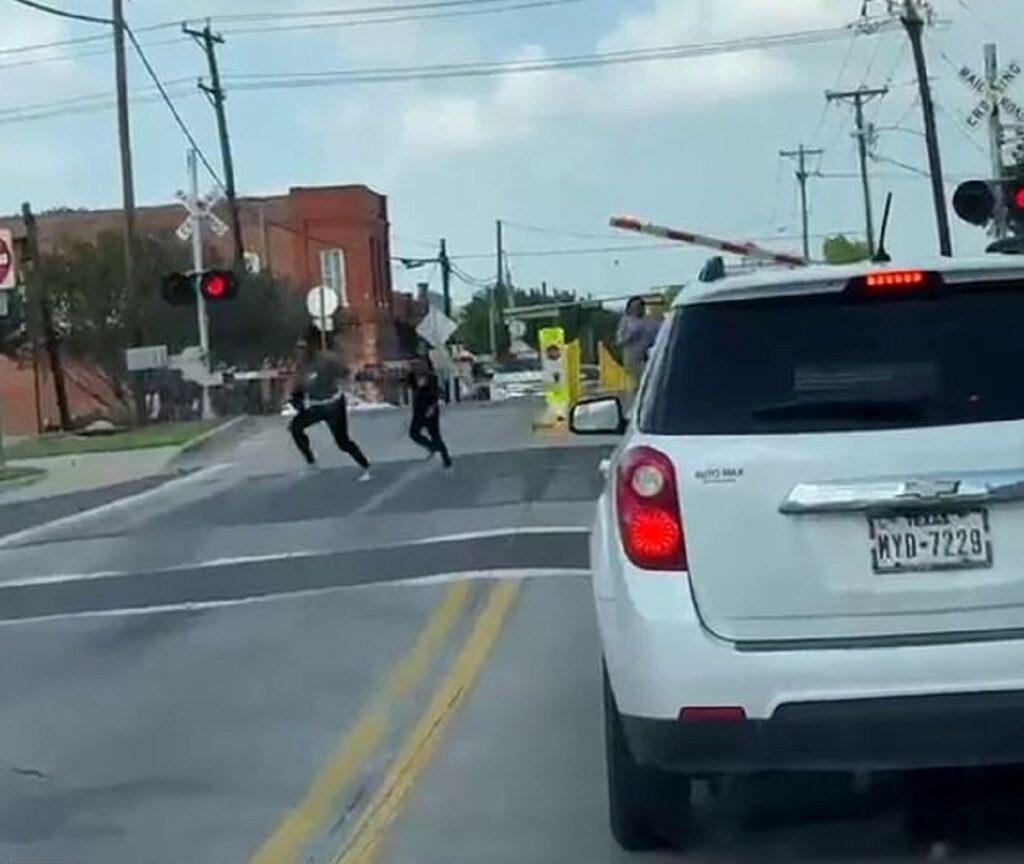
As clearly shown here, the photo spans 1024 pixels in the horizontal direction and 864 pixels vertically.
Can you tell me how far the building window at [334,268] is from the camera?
300 feet

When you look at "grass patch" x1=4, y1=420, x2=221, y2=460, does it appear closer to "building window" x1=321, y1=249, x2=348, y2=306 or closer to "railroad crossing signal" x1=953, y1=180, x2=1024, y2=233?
"railroad crossing signal" x1=953, y1=180, x2=1024, y2=233

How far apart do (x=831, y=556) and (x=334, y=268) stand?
279 feet

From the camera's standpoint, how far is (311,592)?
53.6ft

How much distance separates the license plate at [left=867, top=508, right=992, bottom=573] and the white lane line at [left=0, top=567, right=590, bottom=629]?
30.0 feet

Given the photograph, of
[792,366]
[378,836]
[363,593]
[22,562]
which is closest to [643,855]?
[378,836]

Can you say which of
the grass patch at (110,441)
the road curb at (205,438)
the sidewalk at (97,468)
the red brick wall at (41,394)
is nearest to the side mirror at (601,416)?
the sidewalk at (97,468)

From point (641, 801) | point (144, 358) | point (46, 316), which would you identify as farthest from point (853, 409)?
point (46, 316)

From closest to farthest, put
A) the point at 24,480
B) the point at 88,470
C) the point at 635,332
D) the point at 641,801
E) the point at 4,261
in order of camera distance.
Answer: the point at 641,801
the point at 635,332
the point at 24,480
the point at 4,261
the point at 88,470

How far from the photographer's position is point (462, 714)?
36.3ft

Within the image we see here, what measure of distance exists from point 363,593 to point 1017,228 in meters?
10.0

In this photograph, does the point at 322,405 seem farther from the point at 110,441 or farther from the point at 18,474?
the point at 110,441

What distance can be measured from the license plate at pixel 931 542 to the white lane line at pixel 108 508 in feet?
53.3

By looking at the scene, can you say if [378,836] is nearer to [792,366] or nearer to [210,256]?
[792,366]

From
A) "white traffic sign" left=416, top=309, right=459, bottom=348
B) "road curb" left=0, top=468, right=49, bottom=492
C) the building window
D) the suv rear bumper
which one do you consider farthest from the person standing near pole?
the building window
